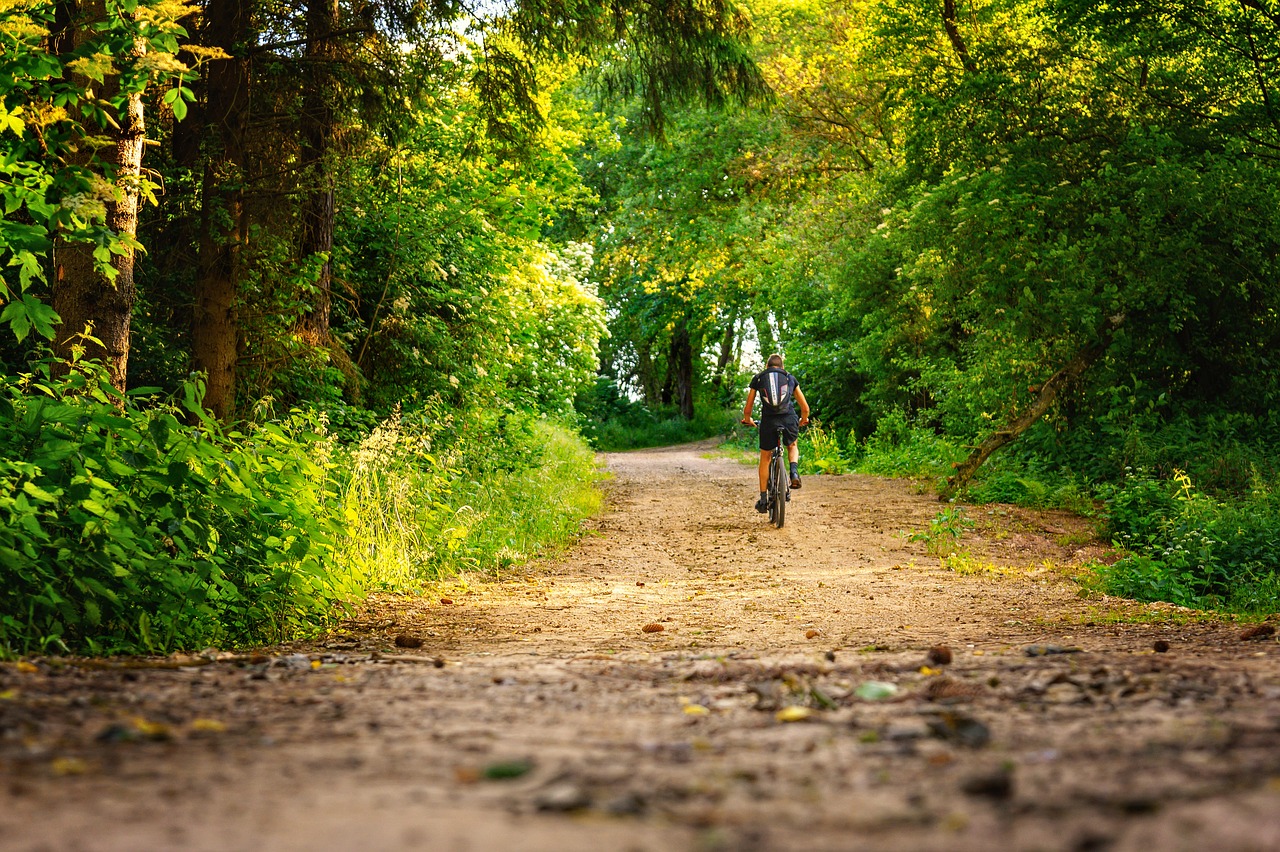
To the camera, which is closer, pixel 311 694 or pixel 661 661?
pixel 311 694

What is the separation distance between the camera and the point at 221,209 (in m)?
9.71

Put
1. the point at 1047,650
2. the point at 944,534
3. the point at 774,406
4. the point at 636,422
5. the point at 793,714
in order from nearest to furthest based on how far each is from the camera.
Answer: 1. the point at 793,714
2. the point at 1047,650
3. the point at 944,534
4. the point at 774,406
5. the point at 636,422

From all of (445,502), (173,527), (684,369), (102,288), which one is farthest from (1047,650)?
(684,369)

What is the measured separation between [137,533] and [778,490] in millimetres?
9185

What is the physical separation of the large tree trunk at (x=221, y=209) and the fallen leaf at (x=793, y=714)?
24.6 ft

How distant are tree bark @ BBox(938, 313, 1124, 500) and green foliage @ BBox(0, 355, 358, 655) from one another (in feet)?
39.3

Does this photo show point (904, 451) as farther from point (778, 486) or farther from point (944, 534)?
point (944, 534)

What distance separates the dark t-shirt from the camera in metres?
13.5

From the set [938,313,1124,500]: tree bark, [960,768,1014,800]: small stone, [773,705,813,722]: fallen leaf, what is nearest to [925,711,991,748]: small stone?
[773,705,813,722]: fallen leaf

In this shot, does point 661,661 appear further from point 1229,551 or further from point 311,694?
point 1229,551

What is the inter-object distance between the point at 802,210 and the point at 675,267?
7621 mm

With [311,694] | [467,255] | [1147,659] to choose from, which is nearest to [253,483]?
[311,694]

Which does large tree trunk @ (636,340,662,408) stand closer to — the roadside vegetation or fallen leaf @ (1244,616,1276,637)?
the roadside vegetation

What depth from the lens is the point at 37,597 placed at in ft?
15.3
